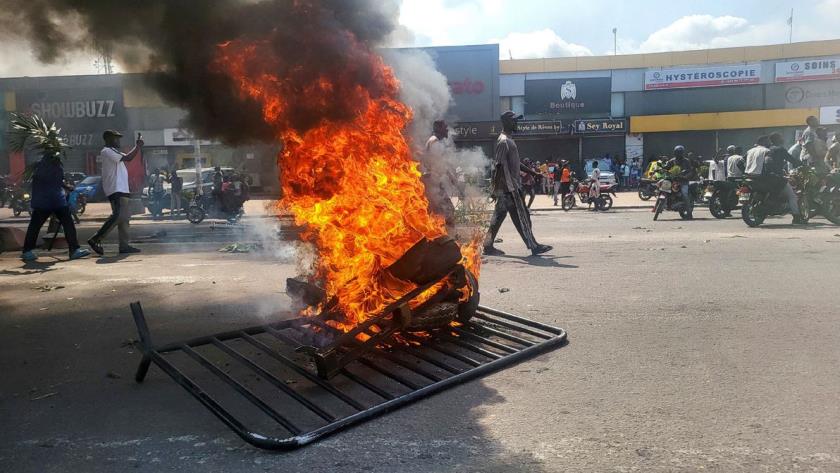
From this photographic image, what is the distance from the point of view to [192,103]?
6.10m

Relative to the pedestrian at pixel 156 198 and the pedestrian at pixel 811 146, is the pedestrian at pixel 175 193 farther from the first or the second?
the pedestrian at pixel 811 146

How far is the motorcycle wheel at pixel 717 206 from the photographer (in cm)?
1397

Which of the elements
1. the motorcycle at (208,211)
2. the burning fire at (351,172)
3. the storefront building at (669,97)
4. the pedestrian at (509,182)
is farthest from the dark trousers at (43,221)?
the storefront building at (669,97)

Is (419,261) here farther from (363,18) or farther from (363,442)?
(363,18)

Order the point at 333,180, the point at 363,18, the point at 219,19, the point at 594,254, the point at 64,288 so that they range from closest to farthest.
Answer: the point at 333,180
the point at 363,18
the point at 219,19
the point at 64,288
the point at 594,254

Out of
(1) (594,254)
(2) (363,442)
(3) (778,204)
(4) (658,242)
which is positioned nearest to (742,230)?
(3) (778,204)

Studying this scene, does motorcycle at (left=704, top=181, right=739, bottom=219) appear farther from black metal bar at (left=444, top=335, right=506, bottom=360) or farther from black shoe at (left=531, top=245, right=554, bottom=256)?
black metal bar at (left=444, top=335, right=506, bottom=360)

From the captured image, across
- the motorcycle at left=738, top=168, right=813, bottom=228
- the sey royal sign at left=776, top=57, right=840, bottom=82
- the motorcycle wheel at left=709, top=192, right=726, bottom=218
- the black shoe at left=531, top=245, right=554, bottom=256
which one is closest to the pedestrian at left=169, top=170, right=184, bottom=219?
the black shoe at left=531, top=245, right=554, bottom=256

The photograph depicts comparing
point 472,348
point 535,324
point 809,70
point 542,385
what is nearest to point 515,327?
point 535,324

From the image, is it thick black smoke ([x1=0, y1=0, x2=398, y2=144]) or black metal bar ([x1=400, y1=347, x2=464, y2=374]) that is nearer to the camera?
black metal bar ([x1=400, y1=347, x2=464, y2=374])

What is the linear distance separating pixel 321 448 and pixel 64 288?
217 inches

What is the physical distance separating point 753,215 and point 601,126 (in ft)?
79.3

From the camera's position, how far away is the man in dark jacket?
8.92 meters

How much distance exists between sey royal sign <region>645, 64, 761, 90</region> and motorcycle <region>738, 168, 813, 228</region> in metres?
24.7
